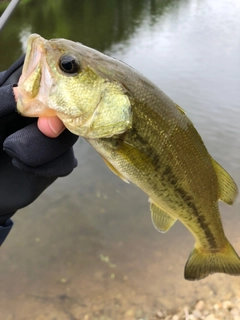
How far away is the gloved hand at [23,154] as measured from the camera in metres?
1.84

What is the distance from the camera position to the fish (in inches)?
66.3

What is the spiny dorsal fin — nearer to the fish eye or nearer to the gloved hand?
the gloved hand

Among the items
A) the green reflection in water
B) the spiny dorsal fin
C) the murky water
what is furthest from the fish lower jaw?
the green reflection in water

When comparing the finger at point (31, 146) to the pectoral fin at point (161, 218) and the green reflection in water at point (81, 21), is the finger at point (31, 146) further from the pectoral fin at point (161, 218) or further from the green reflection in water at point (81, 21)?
the green reflection in water at point (81, 21)

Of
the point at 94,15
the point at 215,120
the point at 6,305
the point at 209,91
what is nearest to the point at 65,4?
the point at 94,15

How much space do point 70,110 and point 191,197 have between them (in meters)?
0.96

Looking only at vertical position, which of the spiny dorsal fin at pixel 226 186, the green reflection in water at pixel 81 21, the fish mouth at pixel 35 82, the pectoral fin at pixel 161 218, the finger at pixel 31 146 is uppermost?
the fish mouth at pixel 35 82

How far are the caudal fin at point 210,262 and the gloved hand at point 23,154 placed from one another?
3.81 ft

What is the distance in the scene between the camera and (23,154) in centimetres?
186

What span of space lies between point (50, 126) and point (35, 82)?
263 mm

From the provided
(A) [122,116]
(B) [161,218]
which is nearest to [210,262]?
(B) [161,218]

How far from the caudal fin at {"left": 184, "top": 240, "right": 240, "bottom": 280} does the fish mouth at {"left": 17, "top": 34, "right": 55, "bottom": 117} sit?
1543 mm

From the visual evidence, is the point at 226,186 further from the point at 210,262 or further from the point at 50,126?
the point at 50,126

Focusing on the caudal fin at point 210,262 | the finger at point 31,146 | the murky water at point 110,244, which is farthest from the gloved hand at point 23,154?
the murky water at point 110,244
